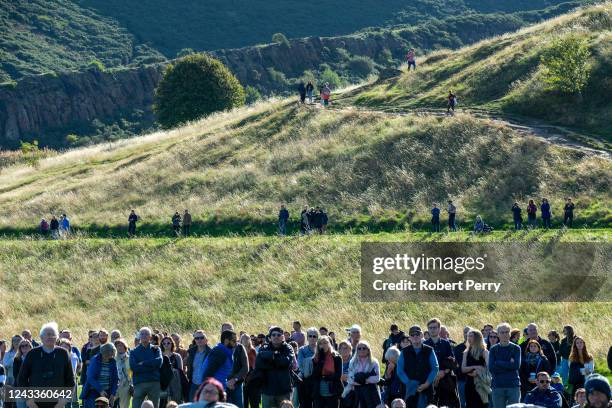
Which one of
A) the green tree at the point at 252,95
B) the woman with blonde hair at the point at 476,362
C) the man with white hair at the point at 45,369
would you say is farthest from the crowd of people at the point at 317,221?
the green tree at the point at 252,95

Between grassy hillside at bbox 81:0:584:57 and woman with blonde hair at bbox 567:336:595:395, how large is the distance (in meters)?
145

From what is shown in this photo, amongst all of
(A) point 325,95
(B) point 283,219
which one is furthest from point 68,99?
(B) point 283,219

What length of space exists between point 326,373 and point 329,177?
34.9 meters

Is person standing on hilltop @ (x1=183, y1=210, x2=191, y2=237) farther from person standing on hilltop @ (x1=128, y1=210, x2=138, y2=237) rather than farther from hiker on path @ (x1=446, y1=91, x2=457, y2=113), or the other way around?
hiker on path @ (x1=446, y1=91, x2=457, y2=113)

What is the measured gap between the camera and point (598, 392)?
909 cm

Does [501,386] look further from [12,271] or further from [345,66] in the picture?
[345,66]

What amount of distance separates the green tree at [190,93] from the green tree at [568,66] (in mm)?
38113

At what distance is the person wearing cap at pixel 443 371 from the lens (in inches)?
594

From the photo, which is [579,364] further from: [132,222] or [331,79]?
[331,79]

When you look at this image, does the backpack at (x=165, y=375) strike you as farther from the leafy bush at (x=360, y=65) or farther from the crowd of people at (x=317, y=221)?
the leafy bush at (x=360, y=65)

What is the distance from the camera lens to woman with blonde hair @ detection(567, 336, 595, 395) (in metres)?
17.0

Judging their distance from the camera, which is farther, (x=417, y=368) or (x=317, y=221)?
(x=317, y=221)

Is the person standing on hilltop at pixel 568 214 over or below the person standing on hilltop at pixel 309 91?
below

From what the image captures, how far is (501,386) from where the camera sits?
48.5 feet
